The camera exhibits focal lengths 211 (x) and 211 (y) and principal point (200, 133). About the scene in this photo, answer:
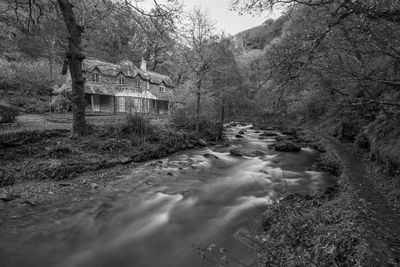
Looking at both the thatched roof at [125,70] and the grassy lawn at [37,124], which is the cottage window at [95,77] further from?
the grassy lawn at [37,124]

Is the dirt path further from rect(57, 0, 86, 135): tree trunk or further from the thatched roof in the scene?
the thatched roof

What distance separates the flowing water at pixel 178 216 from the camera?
4520 mm

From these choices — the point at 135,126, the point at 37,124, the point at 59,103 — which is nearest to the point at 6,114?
the point at 37,124

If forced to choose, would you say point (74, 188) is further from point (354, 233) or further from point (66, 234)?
point (354, 233)

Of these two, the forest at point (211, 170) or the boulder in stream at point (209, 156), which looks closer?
the forest at point (211, 170)

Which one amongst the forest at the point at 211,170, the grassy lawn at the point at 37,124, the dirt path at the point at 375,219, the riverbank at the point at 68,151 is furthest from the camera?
the grassy lawn at the point at 37,124

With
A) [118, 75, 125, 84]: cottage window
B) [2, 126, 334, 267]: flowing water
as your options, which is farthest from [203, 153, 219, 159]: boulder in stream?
[118, 75, 125, 84]: cottage window

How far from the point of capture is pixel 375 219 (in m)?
4.41

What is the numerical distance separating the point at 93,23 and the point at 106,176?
26.4 feet

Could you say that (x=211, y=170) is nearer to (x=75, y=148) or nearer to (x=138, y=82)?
(x=75, y=148)

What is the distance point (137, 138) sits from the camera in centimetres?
1180

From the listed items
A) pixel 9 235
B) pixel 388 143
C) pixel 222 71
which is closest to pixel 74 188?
pixel 9 235

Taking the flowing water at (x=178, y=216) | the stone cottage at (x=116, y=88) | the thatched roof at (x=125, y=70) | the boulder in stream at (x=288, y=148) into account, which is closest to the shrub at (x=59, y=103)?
the stone cottage at (x=116, y=88)

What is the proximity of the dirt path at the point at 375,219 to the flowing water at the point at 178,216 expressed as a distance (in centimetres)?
119
